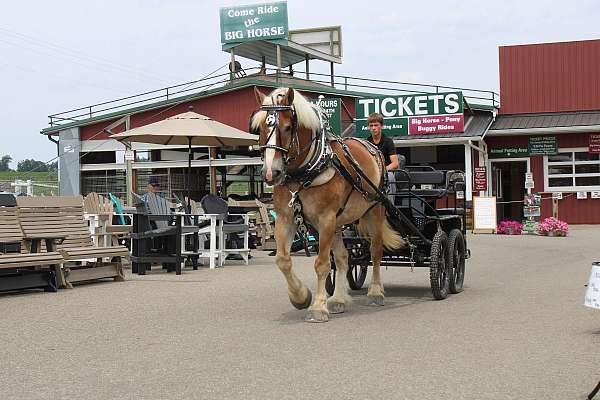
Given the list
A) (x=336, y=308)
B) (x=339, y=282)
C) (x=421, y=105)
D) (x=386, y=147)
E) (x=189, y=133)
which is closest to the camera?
(x=336, y=308)

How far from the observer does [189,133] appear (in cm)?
1602

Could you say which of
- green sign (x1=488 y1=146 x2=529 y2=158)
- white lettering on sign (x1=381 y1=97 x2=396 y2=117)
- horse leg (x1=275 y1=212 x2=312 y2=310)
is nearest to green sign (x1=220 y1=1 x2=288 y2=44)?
white lettering on sign (x1=381 y1=97 x2=396 y2=117)

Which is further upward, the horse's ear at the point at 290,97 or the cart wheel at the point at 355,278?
the horse's ear at the point at 290,97

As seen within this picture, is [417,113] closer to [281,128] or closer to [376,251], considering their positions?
[376,251]

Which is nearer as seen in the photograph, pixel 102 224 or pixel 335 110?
pixel 102 224

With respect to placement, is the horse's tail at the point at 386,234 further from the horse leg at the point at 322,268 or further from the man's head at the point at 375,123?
the horse leg at the point at 322,268

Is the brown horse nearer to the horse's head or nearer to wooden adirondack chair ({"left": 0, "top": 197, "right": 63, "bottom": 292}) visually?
the horse's head

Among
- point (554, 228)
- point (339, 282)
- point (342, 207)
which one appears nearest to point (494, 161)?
point (554, 228)

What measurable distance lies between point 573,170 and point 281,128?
23178 mm

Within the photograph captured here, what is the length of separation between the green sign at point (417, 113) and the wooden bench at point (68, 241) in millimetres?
16203

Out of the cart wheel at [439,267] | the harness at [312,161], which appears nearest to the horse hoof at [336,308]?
the harness at [312,161]

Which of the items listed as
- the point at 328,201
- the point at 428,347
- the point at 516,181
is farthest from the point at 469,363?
the point at 516,181

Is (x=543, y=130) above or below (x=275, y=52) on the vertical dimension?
below

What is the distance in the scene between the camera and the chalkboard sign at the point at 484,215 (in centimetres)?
2448
